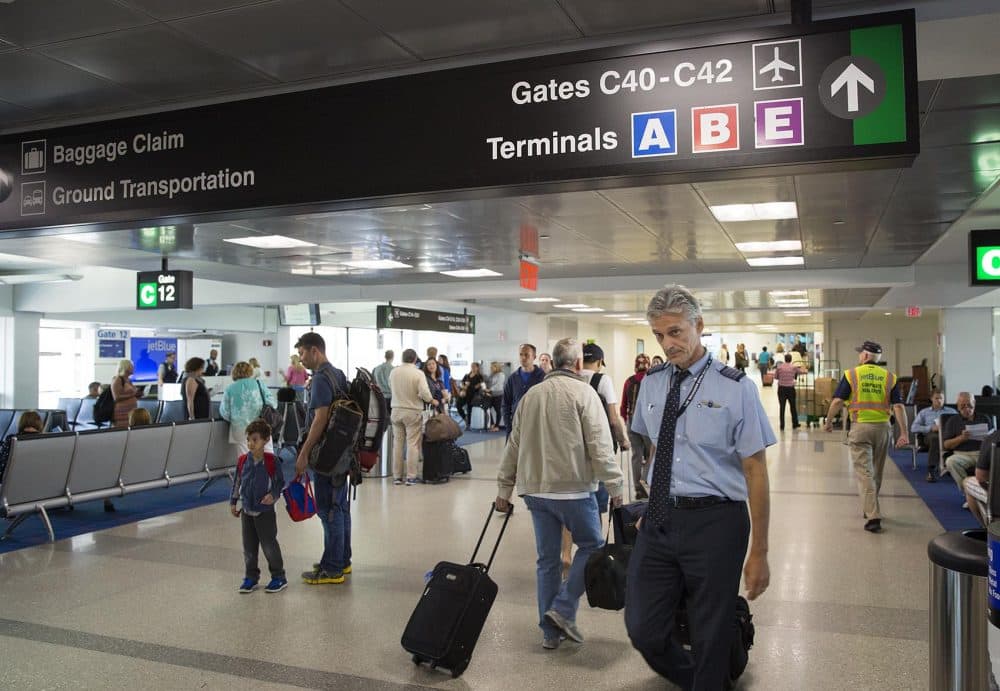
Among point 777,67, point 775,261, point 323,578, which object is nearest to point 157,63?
point 777,67

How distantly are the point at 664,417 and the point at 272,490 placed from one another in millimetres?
3495

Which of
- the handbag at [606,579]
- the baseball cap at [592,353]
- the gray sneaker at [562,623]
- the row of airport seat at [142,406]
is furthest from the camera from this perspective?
the row of airport seat at [142,406]

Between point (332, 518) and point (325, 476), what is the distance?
352 mm

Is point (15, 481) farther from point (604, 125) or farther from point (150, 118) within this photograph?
point (604, 125)

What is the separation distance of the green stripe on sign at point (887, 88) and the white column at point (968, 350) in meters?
17.2

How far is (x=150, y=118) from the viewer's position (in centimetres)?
382

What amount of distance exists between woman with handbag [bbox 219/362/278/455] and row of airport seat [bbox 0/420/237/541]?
128mm

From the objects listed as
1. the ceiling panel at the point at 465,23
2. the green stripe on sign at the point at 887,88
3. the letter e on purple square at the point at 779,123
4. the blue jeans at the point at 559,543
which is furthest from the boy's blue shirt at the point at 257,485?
the green stripe on sign at the point at 887,88

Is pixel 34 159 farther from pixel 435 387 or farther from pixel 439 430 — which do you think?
pixel 435 387

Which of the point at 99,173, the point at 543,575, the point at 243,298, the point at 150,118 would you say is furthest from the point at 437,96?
the point at 243,298

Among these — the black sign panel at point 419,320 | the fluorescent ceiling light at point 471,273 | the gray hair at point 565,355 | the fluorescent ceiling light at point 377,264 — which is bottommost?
the gray hair at point 565,355

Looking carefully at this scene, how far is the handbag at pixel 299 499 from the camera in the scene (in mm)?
5902

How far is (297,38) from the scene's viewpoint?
3580mm

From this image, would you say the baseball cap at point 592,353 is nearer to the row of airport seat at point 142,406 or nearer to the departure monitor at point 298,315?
the row of airport seat at point 142,406
